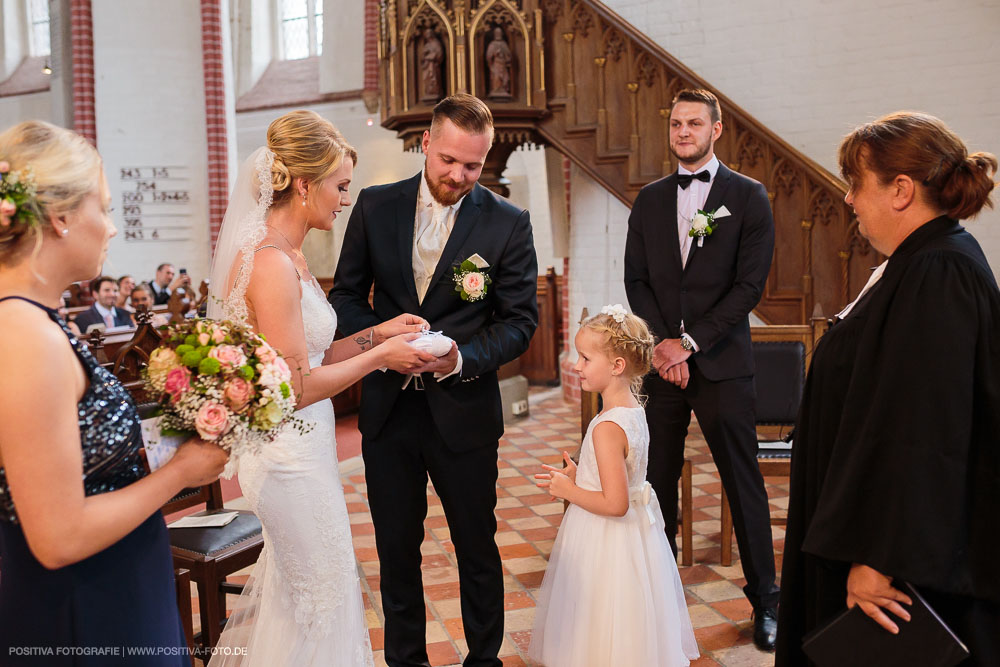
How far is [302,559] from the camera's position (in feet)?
7.65

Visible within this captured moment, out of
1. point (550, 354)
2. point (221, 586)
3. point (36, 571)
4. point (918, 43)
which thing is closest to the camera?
point (36, 571)

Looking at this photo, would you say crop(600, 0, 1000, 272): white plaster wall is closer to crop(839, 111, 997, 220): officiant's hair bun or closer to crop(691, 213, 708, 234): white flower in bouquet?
crop(691, 213, 708, 234): white flower in bouquet

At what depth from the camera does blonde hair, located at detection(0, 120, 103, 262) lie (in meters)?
1.39

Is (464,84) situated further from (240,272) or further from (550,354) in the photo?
(240,272)

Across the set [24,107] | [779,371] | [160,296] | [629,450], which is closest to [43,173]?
[629,450]

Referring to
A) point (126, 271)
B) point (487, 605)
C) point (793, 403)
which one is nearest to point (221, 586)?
point (487, 605)

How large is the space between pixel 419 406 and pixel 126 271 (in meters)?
10.4

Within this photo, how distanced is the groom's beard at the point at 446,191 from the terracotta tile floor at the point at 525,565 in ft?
5.86

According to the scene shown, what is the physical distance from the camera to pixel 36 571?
1459mm

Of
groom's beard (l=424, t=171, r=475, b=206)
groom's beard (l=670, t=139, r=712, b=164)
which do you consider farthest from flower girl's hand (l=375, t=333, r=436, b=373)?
groom's beard (l=670, t=139, r=712, b=164)

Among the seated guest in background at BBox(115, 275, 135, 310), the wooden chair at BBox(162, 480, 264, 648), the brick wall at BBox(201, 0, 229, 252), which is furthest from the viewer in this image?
the brick wall at BBox(201, 0, 229, 252)

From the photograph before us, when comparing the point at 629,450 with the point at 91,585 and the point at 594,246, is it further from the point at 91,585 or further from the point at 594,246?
the point at 594,246

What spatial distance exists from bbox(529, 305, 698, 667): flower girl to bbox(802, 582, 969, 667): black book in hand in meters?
0.95

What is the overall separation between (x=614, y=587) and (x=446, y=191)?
144 centimetres
